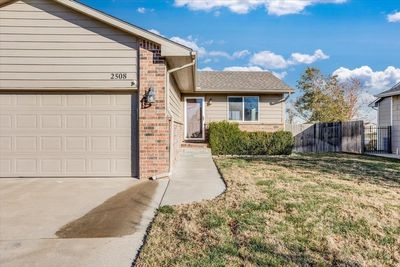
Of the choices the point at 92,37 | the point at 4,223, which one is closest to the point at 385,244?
the point at 4,223

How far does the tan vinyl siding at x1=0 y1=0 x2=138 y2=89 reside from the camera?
24.9 feet

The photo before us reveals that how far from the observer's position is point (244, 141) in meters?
13.9

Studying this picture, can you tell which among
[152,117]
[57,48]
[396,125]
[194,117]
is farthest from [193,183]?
[396,125]

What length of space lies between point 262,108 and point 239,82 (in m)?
1.80

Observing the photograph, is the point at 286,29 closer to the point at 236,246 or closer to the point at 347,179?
the point at 347,179

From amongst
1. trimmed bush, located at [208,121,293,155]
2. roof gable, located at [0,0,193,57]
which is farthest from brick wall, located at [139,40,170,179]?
trimmed bush, located at [208,121,293,155]

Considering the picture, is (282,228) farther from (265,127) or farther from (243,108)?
(243,108)

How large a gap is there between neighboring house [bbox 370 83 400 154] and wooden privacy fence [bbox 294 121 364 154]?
136cm

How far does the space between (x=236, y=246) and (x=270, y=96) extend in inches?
531

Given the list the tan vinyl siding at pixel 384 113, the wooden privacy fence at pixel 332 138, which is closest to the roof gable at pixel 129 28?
the wooden privacy fence at pixel 332 138

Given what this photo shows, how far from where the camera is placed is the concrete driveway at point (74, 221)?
11.2ft

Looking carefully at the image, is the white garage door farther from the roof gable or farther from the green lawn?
the green lawn

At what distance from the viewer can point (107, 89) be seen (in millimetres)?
7719

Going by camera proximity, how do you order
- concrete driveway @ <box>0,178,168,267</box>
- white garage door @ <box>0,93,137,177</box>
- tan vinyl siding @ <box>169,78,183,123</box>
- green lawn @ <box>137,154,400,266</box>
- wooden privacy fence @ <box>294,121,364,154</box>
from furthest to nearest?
wooden privacy fence @ <box>294,121,364,154</box> → tan vinyl siding @ <box>169,78,183,123</box> → white garage door @ <box>0,93,137,177</box> → concrete driveway @ <box>0,178,168,267</box> → green lawn @ <box>137,154,400,266</box>
